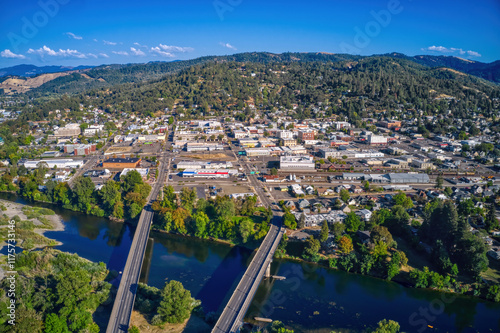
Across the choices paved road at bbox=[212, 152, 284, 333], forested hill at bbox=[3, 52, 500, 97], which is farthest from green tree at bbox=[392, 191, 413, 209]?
forested hill at bbox=[3, 52, 500, 97]

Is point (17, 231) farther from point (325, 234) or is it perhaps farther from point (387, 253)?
point (387, 253)

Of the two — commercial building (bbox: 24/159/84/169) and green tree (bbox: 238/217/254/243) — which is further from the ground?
commercial building (bbox: 24/159/84/169)

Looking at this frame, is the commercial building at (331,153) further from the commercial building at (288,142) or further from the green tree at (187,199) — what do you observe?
the green tree at (187,199)

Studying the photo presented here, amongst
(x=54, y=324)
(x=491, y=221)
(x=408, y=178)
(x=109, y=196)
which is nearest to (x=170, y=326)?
(x=54, y=324)

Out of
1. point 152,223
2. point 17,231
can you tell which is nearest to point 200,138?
point 152,223

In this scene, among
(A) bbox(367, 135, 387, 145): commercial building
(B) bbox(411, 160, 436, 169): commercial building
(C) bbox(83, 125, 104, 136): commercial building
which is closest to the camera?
(B) bbox(411, 160, 436, 169): commercial building

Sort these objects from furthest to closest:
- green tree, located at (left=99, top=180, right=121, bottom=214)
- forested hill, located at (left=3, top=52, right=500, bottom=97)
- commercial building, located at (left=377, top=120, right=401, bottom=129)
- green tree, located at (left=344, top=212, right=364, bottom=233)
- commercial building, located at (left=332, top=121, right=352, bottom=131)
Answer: forested hill, located at (left=3, top=52, right=500, bottom=97) < commercial building, located at (left=377, top=120, right=401, bottom=129) < commercial building, located at (left=332, top=121, right=352, bottom=131) < green tree, located at (left=99, top=180, right=121, bottom=214) < green tree, located at (left=344, top=212, right=364, bottom=233)

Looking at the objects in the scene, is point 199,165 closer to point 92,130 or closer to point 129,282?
point 129,282

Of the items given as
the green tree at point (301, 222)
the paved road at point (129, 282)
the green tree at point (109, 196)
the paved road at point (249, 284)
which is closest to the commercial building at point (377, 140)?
the paved road at point (249, 284)

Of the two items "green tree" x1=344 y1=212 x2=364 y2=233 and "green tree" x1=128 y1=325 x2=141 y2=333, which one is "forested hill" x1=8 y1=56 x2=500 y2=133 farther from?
"green tree" x1=128 y1=325 x2=141 y2=333
